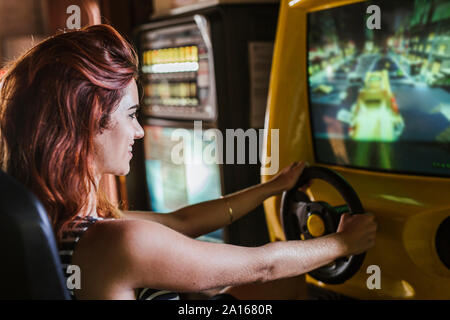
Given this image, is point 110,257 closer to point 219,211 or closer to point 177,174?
point 219,211

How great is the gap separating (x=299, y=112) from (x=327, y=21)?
0.95ft

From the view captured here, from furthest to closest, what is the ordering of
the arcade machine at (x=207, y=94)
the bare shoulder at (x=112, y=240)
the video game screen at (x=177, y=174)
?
the video game screen at (x=177, y=174), the arcade machine at (x=207, y=94), the bare shoulder at (x=112, y=240)

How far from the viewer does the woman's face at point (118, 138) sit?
112cm

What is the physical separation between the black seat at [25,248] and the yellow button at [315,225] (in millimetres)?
741

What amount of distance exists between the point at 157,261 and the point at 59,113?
343 mm

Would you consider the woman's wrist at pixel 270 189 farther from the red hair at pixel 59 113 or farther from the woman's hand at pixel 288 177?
the red hair at pixel 59 113

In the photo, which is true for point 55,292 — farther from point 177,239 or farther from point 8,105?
point 8,105

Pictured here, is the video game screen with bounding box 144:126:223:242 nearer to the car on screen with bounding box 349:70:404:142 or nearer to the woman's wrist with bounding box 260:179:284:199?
the woman's wrist with bounding box 260:179:284:199

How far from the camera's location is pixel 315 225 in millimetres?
1416

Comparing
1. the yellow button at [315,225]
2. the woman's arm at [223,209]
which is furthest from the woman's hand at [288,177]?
the yellow button at [315,225]

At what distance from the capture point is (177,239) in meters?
1.02

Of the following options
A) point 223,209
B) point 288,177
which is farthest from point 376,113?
point 223,209

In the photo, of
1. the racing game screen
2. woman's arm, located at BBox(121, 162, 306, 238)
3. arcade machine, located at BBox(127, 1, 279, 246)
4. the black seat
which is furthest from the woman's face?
arcade machine, located at BBox(127, 1, 279, 246)
